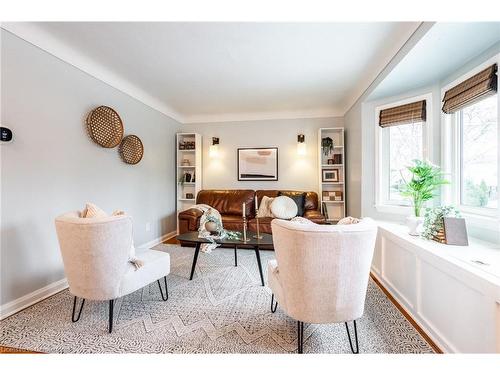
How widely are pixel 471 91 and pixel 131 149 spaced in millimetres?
3825

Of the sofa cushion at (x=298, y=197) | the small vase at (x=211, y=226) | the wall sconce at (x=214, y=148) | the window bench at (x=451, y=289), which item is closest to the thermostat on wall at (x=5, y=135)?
the small vase at (x=211, y=226)

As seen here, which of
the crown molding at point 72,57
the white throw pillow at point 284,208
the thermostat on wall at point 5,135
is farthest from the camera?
the white throw pillow at point 284,208

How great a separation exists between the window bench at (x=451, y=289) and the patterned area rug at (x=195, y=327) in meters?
0.16

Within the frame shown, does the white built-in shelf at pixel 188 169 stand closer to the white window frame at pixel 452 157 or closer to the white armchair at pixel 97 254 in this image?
the white armchair at pixel 97 254

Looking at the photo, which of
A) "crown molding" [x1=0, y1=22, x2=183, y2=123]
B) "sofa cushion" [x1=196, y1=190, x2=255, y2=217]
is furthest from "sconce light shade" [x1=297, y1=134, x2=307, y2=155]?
"crown molding" [x1=0, y1=22, x2=183, y2=123]

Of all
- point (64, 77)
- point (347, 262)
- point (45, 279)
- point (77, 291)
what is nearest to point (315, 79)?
point (347, 262)

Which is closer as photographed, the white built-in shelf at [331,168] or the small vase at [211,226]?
the small vase at [211,226]

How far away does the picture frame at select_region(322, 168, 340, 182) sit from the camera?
430 cm

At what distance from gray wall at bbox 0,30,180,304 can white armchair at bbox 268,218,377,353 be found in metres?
2.20

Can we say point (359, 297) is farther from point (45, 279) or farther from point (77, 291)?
point (45, 279)

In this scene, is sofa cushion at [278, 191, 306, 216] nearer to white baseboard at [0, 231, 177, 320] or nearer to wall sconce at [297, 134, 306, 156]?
wall sconce at [297, 134, 306, 156]

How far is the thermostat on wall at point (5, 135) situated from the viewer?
5.84 feet

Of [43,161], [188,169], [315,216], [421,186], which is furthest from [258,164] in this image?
[43,161]
